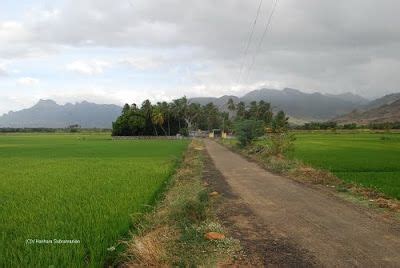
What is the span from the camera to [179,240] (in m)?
7.79

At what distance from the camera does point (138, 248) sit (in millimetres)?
6711

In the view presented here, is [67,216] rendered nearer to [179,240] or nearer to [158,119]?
[179,240]

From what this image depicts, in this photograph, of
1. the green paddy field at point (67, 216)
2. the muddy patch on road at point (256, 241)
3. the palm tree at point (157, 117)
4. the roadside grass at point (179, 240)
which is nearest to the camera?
the green paddy field at point (67, 216)

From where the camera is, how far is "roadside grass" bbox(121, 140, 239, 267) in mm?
6602

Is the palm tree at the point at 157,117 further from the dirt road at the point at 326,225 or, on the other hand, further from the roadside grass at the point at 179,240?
the roadside grass at the point at 179,240

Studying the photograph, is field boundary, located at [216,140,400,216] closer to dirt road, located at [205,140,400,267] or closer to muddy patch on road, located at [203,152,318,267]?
dirt road, located at [205,140,400,267]

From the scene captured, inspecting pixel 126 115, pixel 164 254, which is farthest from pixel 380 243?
pixel 126 115

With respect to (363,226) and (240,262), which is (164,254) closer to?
(240,262)

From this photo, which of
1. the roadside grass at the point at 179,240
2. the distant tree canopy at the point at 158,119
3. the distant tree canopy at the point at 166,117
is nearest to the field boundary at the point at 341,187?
the roadside grass at the point at 179,240

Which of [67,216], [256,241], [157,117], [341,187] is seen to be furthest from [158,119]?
[256,241]

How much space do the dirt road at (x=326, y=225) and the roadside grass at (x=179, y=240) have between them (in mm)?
1277

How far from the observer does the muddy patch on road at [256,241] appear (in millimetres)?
6727

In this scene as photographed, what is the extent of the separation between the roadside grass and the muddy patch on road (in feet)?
0.85

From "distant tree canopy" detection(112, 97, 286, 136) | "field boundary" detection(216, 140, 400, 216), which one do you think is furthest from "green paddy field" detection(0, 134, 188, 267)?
"distant tree canopy" detection(112, 97, 286, 136)
